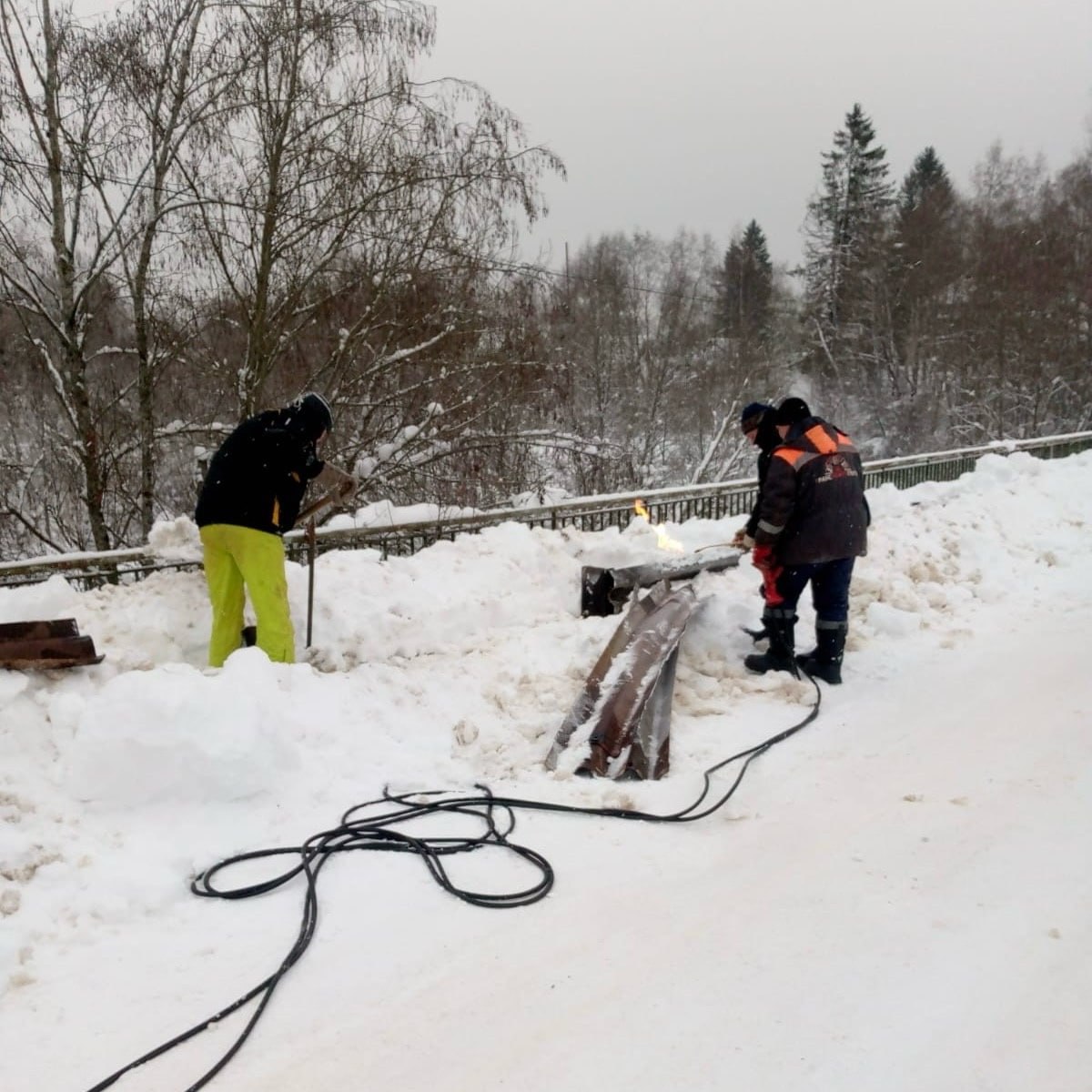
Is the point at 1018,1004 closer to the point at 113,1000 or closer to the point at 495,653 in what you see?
the point at 113,1000

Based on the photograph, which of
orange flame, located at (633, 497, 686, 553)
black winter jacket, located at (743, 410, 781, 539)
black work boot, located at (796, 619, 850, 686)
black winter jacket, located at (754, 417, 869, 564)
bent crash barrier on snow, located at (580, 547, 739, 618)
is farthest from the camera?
orange flame, located at (633, 497, 686, 553)

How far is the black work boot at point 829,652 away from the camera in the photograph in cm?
495

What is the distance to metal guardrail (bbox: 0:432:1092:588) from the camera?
525cm

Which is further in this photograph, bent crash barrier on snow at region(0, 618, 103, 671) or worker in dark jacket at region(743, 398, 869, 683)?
worker in dark jacket at region(743, 398, 869, 683)

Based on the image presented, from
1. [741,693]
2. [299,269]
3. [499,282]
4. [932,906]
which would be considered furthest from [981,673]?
[299,269]

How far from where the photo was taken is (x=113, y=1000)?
2273 millimetres

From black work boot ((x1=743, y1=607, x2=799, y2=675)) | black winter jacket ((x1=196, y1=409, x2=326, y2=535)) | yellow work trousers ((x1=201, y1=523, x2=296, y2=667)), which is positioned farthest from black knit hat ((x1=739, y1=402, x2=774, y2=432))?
yellow work trousers ((x1=201, y1=523, x2=296, y2=667))

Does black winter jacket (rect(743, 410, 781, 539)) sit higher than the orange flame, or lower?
higher

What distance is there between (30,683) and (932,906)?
4.06 meters

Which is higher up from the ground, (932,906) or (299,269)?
(299,269)

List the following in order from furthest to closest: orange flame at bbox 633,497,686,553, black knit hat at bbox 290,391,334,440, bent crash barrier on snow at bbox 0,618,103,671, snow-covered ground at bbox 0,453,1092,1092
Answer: orange flame at bbox 633,497,686,553 < black knit hat at bbox 290,391,334,440 < bent crash barrier on snow at bbox 0,618,103,671 < snow-covered ground at bbox 0,453,1092,1092

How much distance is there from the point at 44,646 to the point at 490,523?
12.4 ft

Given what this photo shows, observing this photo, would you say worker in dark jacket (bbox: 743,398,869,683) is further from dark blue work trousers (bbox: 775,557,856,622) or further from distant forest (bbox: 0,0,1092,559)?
distant forest (bbox: 0,0,1092,559)

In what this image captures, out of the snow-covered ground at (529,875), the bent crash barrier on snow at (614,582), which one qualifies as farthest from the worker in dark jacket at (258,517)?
the bent crash barrier on snow at (614,582)
